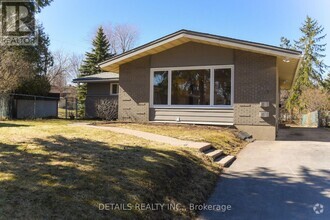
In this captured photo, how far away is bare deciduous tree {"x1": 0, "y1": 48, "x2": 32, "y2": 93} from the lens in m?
17.5

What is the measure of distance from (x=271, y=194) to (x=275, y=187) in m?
0.37

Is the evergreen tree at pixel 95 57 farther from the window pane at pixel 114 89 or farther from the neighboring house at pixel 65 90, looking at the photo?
the window pane at pixel 114 89

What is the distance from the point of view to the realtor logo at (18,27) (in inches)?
671

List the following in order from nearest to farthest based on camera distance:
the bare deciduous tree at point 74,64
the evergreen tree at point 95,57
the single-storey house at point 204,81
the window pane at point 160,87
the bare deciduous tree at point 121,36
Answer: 1. the single-storey house at point 204,81
2. the window pane at point 160,87
3. the evergreen tree at point 95,57
4. the bare deciduous tree at point 74,64
5. the bare deciduous tree at point 121,36

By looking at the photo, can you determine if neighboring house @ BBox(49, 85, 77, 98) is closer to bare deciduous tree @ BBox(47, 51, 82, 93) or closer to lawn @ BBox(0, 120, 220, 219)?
bare deciduous tree @ BBox(47, 51, 82, 93)

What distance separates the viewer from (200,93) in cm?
1248

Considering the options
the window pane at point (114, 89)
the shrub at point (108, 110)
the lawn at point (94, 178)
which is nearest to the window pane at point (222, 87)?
the lawn at point (94, 178)

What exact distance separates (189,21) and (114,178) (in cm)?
2299

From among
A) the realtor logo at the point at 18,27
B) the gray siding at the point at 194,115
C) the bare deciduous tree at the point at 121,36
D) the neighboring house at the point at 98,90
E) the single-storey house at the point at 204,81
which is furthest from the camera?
the bare deciduous tree at the point at 121,36

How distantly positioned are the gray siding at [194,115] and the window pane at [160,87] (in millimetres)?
406

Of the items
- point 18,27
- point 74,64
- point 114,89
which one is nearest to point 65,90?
point 74,64

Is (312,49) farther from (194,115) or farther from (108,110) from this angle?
(194,115)

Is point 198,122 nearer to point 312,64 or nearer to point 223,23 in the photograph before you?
point 223,23

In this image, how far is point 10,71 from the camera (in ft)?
58.5
